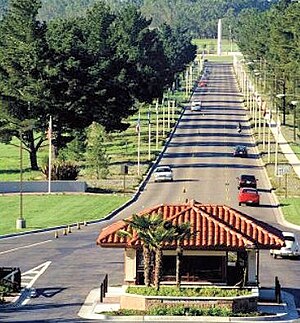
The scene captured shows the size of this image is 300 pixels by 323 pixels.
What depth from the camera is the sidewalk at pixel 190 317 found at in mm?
44938

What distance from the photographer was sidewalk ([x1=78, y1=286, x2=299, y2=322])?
44.9 m

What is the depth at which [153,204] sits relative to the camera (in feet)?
294

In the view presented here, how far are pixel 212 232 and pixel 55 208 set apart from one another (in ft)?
135

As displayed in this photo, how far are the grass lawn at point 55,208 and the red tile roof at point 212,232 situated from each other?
27.4m

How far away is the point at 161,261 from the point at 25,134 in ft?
235

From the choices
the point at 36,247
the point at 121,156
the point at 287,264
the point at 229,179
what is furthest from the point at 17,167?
the point at 287,264

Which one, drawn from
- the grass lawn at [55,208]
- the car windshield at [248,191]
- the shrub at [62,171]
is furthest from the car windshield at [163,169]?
the car windshield at [248,191]

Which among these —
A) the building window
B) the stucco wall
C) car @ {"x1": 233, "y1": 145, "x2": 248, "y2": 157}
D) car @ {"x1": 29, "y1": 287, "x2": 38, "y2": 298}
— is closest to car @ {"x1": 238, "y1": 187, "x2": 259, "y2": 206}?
the stucco wall

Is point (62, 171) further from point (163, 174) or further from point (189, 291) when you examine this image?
Answer: point (189, 291)

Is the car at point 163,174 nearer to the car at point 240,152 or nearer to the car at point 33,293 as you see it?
the car at point 240,152

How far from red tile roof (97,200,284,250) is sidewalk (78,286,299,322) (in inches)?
83.0

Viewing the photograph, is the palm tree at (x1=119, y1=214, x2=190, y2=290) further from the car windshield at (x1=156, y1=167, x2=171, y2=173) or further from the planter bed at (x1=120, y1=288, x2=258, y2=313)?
Result: the car windshield at (x1=156, y1=167, x2=171, y2=173)

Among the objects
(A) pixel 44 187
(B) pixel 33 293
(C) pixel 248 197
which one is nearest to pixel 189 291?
(B) pixel 33 293

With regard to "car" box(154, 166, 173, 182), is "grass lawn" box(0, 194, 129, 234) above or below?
below
